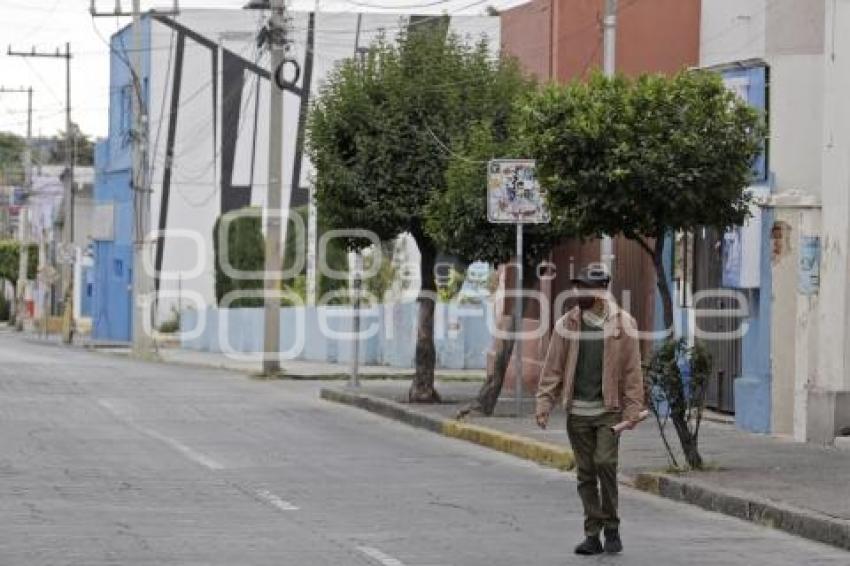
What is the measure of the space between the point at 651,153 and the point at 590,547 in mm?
5751

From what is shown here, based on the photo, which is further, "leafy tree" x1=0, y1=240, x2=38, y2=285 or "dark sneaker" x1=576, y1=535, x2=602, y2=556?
"leafy tree" x1=0, y1=240, x2=38, y2=285

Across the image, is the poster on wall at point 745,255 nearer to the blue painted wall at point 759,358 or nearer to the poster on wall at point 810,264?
the blue painted wall at point 759,358

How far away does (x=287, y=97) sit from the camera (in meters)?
66.8

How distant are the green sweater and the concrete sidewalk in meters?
2.13

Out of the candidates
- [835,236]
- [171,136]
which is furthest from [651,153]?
[171,136]

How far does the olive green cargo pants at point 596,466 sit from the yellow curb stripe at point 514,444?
620 cm

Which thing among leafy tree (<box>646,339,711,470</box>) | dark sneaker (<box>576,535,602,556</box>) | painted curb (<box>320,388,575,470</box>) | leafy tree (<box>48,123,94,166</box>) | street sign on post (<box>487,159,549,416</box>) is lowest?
painted curb (<box>320,388,575,470</box>)

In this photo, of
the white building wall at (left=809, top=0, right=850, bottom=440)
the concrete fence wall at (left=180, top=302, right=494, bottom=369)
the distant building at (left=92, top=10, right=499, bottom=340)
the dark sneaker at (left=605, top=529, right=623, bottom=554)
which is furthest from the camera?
the distant building at (left=92, top=10, right=499, bottom=340)

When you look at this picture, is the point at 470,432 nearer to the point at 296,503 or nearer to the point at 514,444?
the point at 514,444

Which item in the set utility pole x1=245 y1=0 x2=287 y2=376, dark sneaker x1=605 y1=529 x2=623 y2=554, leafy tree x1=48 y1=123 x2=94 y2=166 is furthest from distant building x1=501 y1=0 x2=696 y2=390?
leafy tree x1=48 y1=123 x2=94 y2=166

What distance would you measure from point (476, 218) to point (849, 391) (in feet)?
21.3

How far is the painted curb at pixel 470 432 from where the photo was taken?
63.4 ft

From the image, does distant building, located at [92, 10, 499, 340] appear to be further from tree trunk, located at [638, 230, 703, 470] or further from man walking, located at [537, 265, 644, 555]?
man walking, located at [537, 265, 644, 555]

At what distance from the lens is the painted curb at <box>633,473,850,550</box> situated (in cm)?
1311
